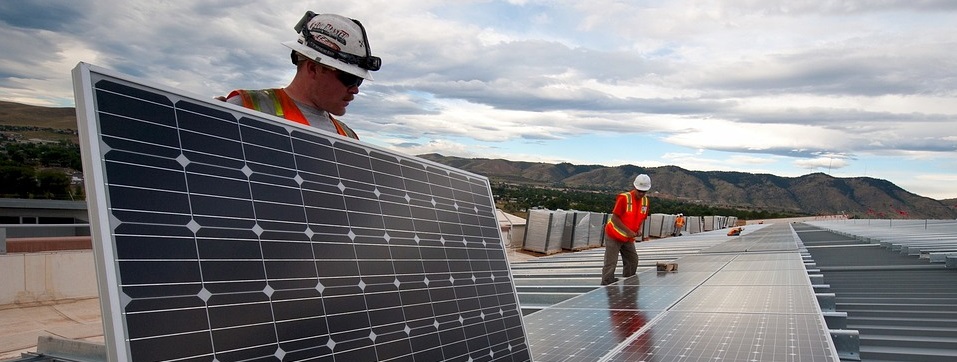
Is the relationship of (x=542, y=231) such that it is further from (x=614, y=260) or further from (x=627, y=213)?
(x=614, y=260)

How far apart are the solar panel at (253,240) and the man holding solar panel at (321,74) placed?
56 centimetres

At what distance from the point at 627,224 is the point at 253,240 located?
30.7 feet

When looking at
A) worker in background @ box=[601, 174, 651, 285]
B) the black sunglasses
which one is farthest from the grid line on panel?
worker in background @ box=[601, 174, 651, 285]

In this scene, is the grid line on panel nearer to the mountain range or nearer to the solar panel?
the solar panel

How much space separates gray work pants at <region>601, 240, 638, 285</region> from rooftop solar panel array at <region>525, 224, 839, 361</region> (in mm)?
645

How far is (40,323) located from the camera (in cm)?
1054

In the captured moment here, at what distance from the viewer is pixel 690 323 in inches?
218

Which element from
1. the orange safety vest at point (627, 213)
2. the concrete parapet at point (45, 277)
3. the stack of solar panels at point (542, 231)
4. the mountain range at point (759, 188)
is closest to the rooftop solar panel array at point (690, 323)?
the orange safety vest at point (627, 213)

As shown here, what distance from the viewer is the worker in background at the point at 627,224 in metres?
10.5

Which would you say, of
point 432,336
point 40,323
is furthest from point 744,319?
point 40,323

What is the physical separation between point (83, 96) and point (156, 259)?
503 millimetres

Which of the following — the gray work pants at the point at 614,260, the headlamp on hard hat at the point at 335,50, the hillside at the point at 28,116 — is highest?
the hillside at the point at 28,116

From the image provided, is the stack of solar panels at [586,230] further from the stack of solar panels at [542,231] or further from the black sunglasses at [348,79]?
the black sunglasses at [348,79]

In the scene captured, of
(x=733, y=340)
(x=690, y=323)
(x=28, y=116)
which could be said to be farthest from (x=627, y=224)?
(x=28, y=116)
